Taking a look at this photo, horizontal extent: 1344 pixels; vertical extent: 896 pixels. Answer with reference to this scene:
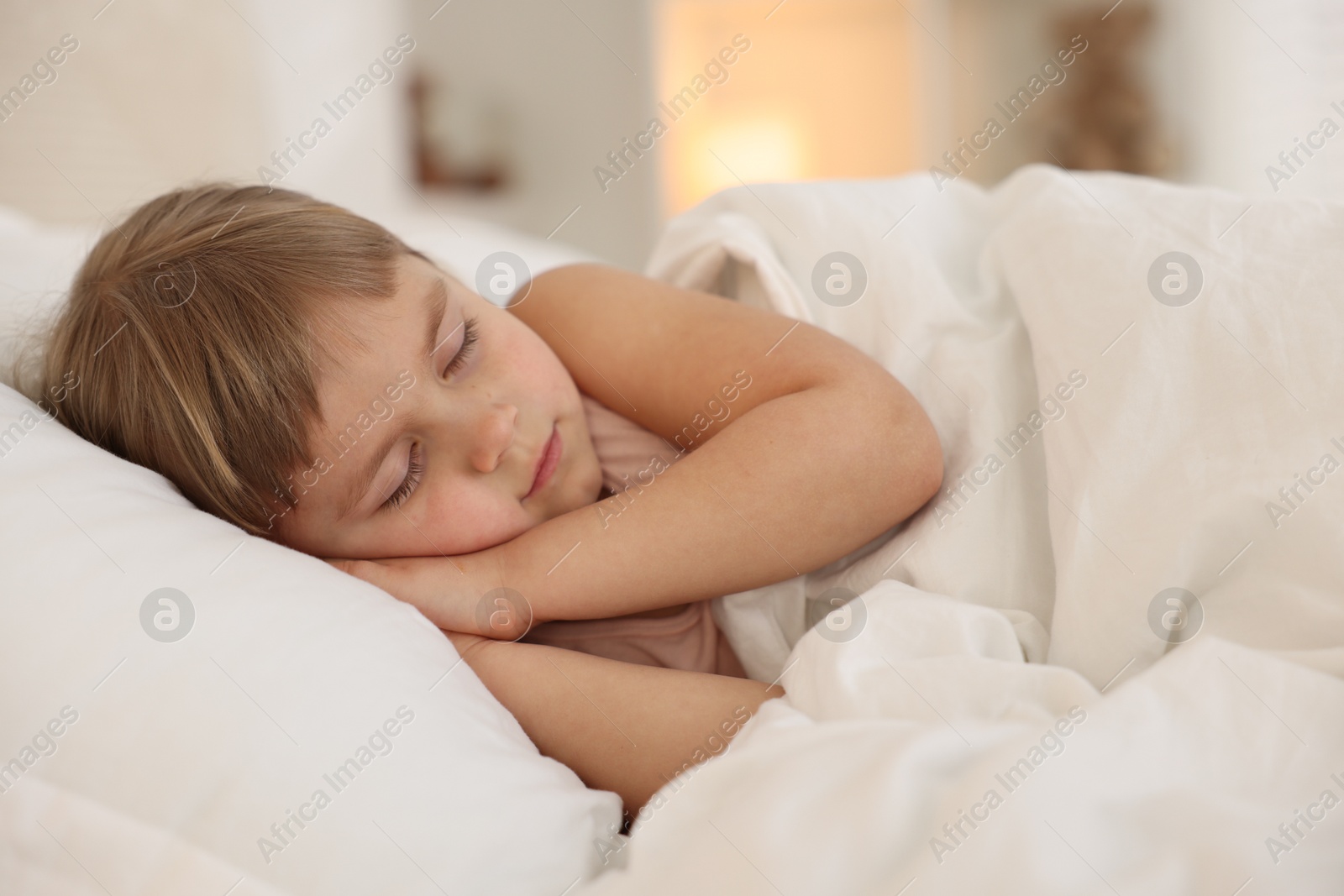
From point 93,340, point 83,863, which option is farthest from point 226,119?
point 83,863

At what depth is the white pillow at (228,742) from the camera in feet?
1.54

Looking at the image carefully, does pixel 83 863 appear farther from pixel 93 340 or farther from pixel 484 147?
pixel 484 147

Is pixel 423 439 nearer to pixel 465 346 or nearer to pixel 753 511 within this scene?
pixel 465 346

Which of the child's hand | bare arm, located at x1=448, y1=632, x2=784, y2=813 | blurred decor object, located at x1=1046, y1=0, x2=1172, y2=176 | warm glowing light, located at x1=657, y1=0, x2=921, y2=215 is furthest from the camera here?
warm glowing light, located at x1=657, y1=0, x2=921, y2=215

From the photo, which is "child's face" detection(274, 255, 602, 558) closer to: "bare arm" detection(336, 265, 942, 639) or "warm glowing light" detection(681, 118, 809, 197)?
"bare arm" detection(336, 265, 942, 639)

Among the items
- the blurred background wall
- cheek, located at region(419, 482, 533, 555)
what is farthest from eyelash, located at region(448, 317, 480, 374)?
the blurred background wall

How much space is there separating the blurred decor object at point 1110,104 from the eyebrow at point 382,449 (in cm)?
349

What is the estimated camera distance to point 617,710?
635mm

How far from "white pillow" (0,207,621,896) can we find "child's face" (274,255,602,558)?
14cm

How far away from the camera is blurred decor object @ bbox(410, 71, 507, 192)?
351 centimetres

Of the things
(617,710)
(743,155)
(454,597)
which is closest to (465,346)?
(454,597)

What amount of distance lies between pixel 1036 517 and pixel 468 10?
369cm

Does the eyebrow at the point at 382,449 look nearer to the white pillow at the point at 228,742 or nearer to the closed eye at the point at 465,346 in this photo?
the closed eye at the point at 465,346

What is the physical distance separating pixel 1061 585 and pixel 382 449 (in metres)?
0.52
